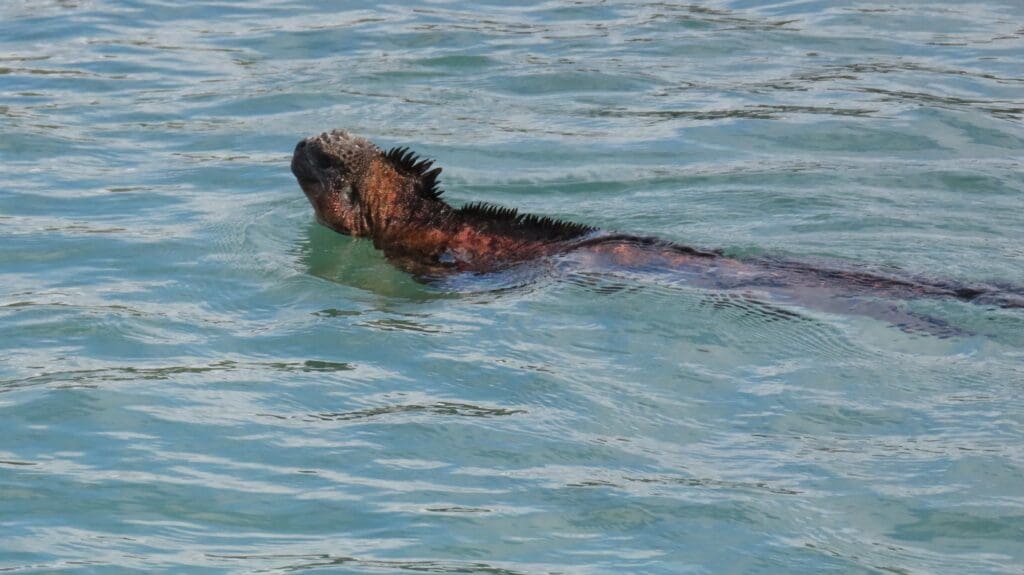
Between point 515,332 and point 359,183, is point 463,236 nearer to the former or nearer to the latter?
point 359,183

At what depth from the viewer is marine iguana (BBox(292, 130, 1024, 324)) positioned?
830cm

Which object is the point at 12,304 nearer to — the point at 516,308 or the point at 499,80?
the point at 516,308

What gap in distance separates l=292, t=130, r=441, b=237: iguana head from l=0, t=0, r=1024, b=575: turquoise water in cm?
21

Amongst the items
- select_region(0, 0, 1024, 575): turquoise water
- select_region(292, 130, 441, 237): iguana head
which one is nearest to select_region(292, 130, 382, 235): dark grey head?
select_region(292, 130, 441, 237): iguana head

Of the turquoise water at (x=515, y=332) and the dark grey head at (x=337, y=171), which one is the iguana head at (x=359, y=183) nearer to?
the dark grey head at (x=337, y=171)

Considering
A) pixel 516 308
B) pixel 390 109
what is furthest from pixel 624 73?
pixel 516 308

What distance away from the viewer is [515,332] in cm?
789

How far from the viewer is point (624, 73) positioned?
1370cm

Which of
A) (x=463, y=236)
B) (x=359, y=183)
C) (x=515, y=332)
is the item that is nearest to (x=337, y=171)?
(x=359, y=183)

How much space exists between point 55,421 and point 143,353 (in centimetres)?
87

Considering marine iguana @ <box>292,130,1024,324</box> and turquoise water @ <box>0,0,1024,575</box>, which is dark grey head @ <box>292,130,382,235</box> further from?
turquoise water @ <box>0,0,1024,575</box>

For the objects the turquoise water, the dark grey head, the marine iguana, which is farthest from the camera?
the dark grey head

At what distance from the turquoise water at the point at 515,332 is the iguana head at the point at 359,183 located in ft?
0.68

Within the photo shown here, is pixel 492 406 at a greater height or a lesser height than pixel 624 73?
lesser
